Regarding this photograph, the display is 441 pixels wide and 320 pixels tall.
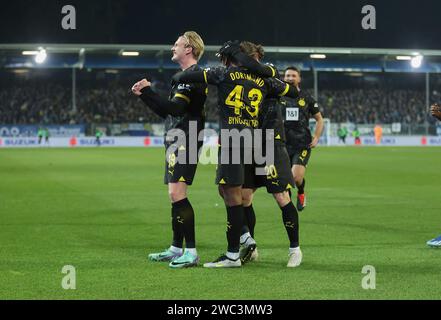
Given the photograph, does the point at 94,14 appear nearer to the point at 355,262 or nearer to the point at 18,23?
the point at 18,23

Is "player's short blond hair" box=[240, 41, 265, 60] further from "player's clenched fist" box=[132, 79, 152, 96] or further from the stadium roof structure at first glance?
the stadium roof structure

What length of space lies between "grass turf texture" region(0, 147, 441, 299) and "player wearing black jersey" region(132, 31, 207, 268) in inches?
15.8

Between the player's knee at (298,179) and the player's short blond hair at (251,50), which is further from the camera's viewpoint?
the player's knee at (298,179)

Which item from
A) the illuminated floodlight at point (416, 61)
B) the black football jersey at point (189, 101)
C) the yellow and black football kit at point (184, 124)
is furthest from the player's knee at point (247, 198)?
the illuminated floodlight at point (416, 61)

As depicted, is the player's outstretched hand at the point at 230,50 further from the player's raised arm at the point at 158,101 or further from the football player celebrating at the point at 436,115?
the football player celebrating at the point at 436,115

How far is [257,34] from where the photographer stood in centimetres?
4912

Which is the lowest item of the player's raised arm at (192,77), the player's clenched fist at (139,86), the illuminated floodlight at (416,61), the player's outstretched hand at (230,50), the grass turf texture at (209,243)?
the grass turf texture at (209,243)

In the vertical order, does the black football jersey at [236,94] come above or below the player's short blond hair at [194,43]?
below

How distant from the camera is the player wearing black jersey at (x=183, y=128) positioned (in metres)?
7.67

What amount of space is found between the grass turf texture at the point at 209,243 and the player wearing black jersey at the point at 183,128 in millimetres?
403

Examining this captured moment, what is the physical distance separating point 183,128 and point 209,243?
2.19m

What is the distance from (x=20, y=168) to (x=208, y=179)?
8.80m

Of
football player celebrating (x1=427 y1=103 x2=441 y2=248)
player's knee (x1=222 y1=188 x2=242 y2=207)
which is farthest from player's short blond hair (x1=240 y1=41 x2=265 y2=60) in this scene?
football player celebrating (x1=427 y1=103 x2=441 y2=248)

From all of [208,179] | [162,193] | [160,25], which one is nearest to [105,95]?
[160,25]
